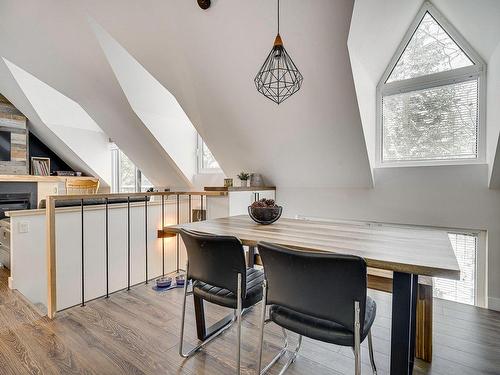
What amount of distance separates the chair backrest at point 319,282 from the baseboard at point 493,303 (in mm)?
2280

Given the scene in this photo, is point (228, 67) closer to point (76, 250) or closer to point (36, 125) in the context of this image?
point (76, 250)

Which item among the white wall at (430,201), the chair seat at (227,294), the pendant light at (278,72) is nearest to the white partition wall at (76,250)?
the chair seat at (227,294)

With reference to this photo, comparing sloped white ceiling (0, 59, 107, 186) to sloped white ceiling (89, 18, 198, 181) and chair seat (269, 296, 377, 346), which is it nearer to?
sloped white ceiling (89, 18, 198, 181)

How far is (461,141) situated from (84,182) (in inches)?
268

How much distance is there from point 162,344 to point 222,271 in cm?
86

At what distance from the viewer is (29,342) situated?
185 centimetres

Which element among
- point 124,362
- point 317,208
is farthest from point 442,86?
point 124,362

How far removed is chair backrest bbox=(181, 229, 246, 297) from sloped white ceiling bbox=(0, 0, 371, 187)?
1855 millimetres

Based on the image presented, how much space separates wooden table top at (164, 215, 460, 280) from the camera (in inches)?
42.5

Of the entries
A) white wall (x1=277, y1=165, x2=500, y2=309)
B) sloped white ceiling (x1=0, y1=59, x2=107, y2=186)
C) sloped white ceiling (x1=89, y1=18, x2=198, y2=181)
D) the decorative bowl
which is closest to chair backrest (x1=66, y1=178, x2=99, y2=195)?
sloped white ceiling (x1=0, y1=59, x2=107, y2=186)

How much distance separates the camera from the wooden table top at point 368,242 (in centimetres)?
108

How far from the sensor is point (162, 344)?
185 centimetres

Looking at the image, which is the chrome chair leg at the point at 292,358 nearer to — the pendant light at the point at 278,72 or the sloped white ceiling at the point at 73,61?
the pendant light at the point at 278,72

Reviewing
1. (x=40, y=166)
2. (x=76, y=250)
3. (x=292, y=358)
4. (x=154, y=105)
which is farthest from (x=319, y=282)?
(x=40, y=166)
